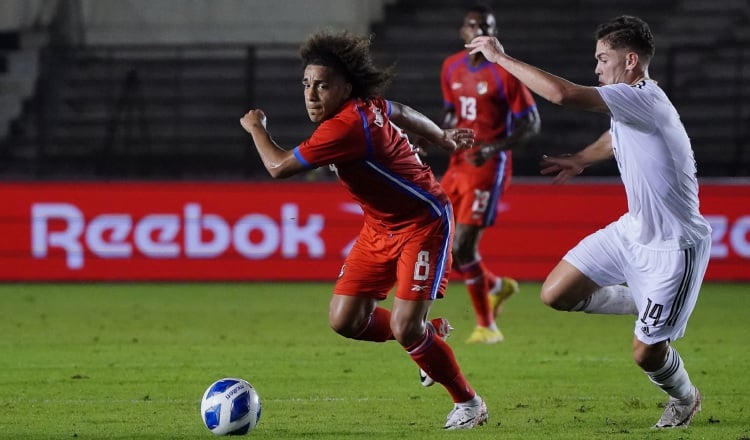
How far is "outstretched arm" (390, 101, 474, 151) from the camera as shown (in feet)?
21.5

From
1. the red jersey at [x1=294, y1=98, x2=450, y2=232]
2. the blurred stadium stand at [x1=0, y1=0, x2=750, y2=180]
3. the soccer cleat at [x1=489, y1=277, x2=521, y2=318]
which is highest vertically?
the red jersey at [x1=294, y1=98, x2=450, y2=232]

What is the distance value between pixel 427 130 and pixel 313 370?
2.29m

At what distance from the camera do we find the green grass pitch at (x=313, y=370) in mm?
6395

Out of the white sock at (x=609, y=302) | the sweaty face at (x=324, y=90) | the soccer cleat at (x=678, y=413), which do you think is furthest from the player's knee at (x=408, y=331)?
the soccer cleat at (x=678, y=413)

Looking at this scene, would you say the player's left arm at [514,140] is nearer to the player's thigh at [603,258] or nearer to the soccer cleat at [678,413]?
the player's thigh at [603,258]

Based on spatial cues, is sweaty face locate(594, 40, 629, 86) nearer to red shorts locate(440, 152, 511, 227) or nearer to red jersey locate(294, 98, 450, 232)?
red jersey locate(294, 98, 450, 232)

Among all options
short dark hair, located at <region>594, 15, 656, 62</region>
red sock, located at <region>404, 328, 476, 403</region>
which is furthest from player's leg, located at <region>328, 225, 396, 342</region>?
short dark hair, located at <region>594, 15, 656, 62</region>

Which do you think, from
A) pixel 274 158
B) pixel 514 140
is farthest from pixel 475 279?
pixel 274 158

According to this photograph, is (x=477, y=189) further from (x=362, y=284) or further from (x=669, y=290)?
(x=669, y=290)

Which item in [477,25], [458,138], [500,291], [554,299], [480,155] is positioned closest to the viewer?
[554,299]

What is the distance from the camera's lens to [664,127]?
5.97 m

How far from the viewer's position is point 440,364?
633 centimetres

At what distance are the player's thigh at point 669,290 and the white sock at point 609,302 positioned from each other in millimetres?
434

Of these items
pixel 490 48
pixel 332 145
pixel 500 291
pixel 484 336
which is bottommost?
pixel 484 336
